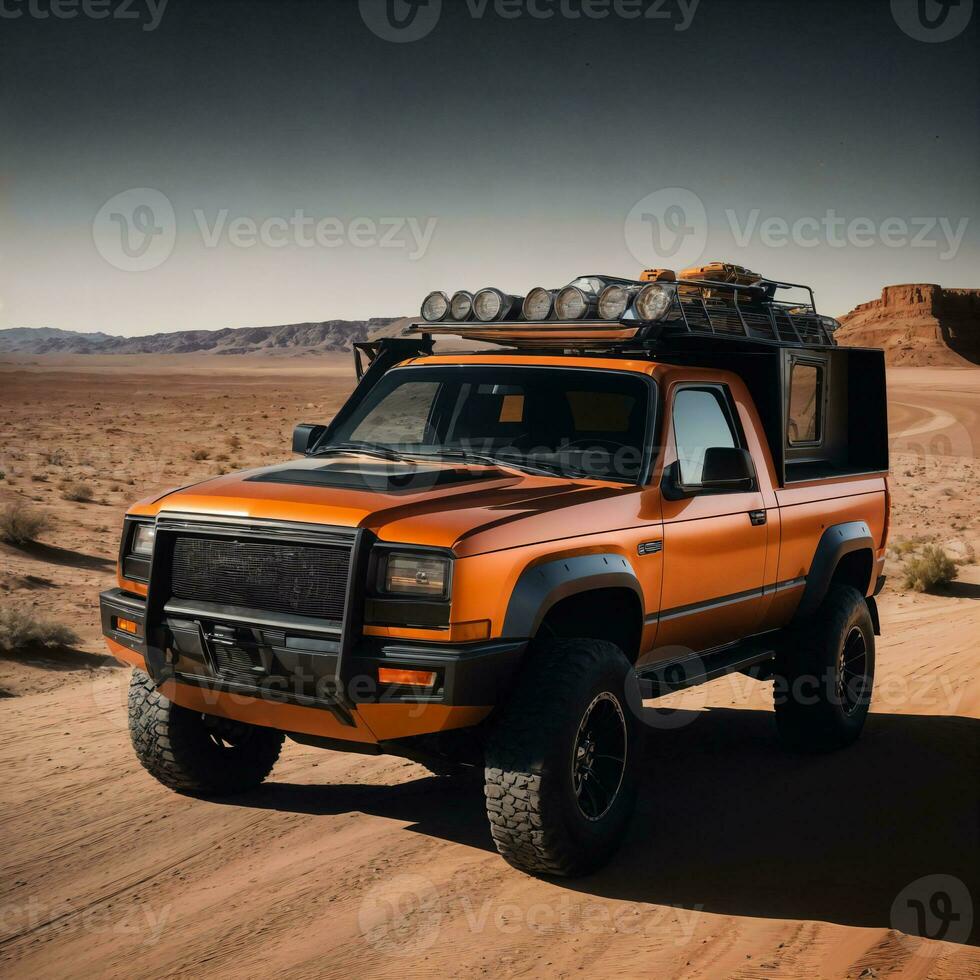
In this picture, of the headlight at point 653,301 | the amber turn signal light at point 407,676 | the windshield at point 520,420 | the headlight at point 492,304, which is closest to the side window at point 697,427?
the windshield at point 520,420

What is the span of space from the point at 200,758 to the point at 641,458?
2.74 meters

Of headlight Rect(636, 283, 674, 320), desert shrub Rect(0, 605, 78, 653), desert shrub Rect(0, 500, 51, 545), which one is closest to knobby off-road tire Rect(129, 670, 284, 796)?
headlight Rect(636, 283, 674, 320)

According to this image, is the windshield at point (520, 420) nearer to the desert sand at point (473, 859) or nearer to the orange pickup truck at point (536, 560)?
the orange pickup truck at point (536, 560)

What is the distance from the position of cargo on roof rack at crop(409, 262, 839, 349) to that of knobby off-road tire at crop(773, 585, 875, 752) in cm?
174

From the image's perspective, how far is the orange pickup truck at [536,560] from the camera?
14.1 feet

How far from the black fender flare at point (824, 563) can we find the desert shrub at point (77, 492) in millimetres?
14785

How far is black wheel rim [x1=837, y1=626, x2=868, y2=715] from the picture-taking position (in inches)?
272

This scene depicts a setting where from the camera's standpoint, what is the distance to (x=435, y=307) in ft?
22.6

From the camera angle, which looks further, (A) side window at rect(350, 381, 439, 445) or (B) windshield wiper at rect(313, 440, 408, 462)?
(A) side window at rect(350, 381, 439, 445)

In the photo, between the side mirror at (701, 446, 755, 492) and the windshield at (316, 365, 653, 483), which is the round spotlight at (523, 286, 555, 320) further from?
the side mirror at (701, 446, 755, 492)

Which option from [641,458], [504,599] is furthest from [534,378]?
Answer: [504,599]

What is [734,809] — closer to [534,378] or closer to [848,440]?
[534,378]

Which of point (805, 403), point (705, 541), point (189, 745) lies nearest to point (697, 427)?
point (705, 541)

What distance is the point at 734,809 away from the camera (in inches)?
227
